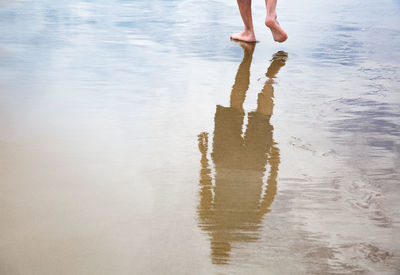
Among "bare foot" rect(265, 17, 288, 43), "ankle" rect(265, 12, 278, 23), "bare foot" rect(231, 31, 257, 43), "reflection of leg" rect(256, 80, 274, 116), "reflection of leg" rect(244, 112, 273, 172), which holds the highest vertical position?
"ankle" rect(265, 12, 278, 23)

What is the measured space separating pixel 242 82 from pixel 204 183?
3.52 feet

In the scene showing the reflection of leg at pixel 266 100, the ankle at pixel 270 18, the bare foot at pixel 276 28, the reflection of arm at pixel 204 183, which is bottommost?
the reflection of arm at pixel 204 183

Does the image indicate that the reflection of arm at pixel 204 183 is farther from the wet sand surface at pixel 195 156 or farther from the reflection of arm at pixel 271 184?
the reflection of arm at pixel 271 184

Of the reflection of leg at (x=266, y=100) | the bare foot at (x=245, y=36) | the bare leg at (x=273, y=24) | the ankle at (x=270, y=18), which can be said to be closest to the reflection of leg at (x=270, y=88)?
the reflection of leg at (x=266, y=100)

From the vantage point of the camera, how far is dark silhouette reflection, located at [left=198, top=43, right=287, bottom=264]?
47.9 inches

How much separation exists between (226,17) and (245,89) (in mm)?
1946

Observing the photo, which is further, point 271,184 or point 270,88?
→ point 270,88

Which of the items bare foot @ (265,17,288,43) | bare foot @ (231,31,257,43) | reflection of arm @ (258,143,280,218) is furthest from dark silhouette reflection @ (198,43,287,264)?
bare foot @ (231,31,257,43)

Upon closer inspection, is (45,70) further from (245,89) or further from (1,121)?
(245,89)

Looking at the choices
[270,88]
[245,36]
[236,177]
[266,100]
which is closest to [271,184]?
[236,177]

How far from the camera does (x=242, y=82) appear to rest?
2.41 metres

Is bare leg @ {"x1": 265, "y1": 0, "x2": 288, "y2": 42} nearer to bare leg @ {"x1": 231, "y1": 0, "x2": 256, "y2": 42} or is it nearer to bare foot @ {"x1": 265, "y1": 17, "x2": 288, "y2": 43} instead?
bare foot @ {"x1": 265, "y1": 17, "x2": 288, "y2": 43}

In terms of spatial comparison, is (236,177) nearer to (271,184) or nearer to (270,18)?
(271,184)

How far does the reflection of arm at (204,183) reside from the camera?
4.25 feet
